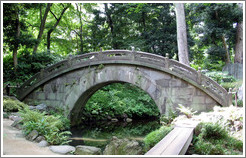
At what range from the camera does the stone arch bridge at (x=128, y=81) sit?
339 inches

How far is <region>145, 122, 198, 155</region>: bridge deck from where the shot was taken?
12.9 ft

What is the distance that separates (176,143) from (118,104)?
33.9ft

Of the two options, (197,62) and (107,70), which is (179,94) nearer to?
(107,70)

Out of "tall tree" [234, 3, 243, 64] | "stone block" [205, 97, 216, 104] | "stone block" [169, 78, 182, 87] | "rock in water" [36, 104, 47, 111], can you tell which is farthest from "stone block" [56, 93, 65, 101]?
"tall tree" [234, 3, 243, 64]

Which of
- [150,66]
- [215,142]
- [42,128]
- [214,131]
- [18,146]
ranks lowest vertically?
[18,146]

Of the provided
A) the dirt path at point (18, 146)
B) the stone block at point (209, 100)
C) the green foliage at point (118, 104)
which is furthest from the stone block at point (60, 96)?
the stone block at point (209, 100)

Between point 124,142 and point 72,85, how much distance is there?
601 cm

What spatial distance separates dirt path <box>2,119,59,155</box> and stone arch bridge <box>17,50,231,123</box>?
5.07 metres

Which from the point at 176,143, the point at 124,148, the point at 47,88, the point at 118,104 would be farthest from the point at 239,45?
the point at 47,88

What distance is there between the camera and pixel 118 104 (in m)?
14.7

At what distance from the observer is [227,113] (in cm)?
632

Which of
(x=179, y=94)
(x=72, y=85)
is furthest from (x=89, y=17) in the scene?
(x=179, y=94)

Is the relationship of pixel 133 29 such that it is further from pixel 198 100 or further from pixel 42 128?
pixel 42 128

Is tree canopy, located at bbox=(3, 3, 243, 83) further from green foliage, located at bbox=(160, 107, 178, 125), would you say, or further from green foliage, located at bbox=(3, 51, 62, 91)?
green foliage, located at bbox=(160, 107, 178, 125)
